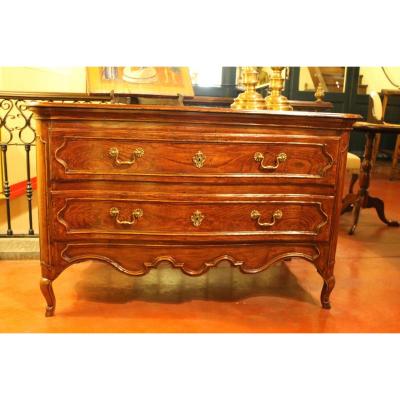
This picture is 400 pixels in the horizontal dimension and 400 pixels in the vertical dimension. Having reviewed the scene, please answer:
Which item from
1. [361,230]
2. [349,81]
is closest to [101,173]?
[361,230]

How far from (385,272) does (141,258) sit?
5.41ft

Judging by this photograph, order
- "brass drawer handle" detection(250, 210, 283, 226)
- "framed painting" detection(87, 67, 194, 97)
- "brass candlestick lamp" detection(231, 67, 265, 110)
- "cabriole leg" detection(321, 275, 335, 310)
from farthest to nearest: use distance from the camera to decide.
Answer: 1. "framed painting" detection(87, 67, 194, 97)
2. "brass candlestick lamp" detection(231, 67, 265, 110)
3. "cabriole leg" detection(321, 275, 335, 310)
4. "brass drawer handle" detection(250, 210, 283, 226)

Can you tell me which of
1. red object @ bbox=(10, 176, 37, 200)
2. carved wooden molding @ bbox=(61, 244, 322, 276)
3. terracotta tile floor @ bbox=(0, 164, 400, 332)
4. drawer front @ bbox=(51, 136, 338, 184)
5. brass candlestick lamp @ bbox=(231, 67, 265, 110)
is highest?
brass candlestick lamp @ bbox=(231, 67, 265, 110)

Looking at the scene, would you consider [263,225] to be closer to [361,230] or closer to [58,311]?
[58,311]

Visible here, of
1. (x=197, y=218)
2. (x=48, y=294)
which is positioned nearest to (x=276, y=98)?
(x=197, y=218)

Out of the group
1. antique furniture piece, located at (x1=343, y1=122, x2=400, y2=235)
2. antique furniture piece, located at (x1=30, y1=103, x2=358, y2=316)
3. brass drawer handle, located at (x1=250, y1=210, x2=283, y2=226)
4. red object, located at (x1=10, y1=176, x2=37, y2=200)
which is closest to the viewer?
antique furniture piece, located at (x1=30, y1=103, x2=358, y2=316)

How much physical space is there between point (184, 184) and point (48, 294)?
2.73 feet

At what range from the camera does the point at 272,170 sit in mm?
1770

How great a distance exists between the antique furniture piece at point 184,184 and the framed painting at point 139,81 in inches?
70.5

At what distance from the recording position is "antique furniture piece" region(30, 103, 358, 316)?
167cm

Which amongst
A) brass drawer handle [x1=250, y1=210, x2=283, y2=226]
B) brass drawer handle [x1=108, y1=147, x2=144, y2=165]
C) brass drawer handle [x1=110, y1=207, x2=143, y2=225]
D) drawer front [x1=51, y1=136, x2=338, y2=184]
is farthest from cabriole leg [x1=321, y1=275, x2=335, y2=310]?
brass drawer handle [x1=108, y1=147, x2=144, y2=165]

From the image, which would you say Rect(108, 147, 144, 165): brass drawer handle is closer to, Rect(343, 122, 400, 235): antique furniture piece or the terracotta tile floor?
the terracotta tile floor

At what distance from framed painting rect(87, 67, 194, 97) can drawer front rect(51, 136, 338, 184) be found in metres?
1.79

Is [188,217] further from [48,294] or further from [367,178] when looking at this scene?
[367,178]
